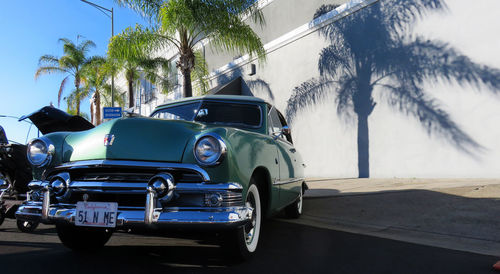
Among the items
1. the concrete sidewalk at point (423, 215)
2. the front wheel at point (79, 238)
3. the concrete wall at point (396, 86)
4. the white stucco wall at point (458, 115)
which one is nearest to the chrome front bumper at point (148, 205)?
the front wheel at point (79, 238)

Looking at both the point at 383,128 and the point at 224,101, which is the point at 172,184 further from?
the point at 383,128

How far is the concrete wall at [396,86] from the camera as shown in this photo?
7707 millimetres

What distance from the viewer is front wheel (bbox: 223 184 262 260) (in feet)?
8.96

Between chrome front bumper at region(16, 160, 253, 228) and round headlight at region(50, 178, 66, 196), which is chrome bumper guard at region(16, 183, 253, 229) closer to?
chrome front bumper at region(16, 160, 253, 228)

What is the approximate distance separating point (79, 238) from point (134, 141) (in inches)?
49.8

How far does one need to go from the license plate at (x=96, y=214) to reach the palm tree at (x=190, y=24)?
25.2 ft

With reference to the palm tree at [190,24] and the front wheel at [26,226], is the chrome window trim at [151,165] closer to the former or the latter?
the front wheel at [26,226]

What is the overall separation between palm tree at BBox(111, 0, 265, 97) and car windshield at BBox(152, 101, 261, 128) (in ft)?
19.7

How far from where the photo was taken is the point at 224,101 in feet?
13.6

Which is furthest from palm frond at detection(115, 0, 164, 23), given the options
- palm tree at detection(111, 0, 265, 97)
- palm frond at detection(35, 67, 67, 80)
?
palm frond at detection(35, 67, 67, 80)

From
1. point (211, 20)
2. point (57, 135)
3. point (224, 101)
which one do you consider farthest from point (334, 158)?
point (57, 135)

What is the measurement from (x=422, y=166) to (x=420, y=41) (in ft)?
9.86

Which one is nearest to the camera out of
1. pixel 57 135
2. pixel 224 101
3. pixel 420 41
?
pixel 57 135

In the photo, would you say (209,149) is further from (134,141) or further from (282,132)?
(282,132)
